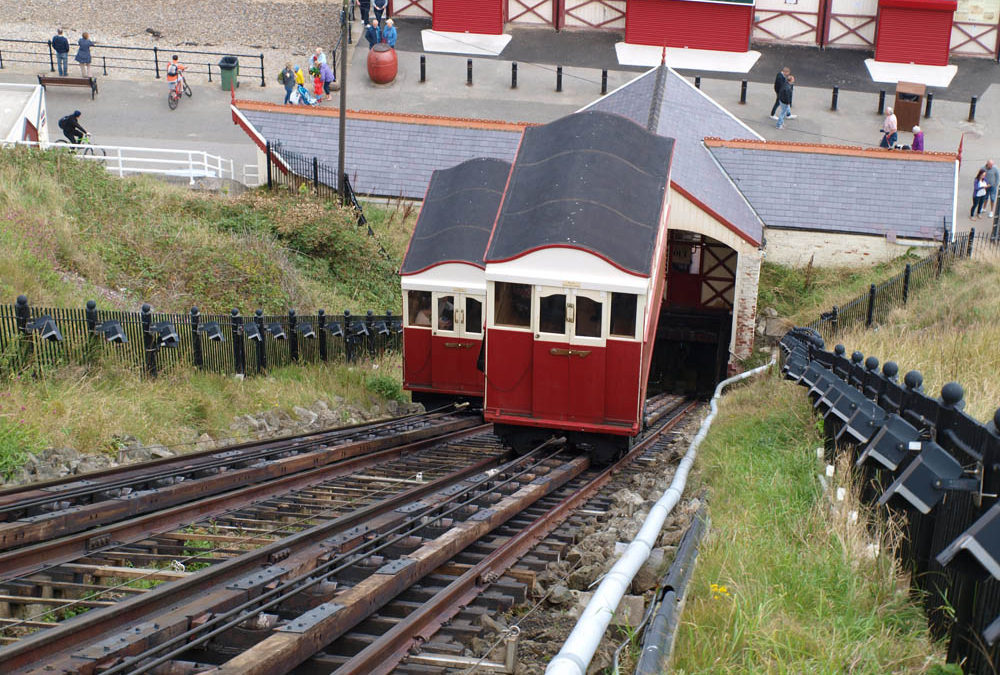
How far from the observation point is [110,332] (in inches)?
507

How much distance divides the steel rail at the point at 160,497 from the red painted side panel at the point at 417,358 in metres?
3.20

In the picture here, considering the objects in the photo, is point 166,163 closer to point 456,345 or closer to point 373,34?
point 373,34

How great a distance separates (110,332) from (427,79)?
1062 inches

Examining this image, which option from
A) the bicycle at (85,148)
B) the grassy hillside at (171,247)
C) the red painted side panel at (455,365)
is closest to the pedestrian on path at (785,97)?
the grassy hillside at (171,247)

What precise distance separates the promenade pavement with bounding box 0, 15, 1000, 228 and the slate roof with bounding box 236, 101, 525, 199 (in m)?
2.27

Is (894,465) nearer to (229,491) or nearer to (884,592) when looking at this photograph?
(884,592)

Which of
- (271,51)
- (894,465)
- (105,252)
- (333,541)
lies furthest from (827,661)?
(271,51)

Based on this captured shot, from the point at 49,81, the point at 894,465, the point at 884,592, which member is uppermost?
the point at 49,81

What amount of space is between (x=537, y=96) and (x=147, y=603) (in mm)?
32623

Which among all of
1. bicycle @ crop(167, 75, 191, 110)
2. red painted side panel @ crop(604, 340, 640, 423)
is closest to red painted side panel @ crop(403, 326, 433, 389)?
red painted side panel @ crop(604, 340, 640, 423)

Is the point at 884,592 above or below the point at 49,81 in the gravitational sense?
below

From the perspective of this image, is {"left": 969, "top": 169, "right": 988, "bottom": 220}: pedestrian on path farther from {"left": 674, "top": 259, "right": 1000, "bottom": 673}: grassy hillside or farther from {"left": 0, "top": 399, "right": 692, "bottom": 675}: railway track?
{"left": 0, "top": 399, "right": 692, "bottom": 675}: railway track

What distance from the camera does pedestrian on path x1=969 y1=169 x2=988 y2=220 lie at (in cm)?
2755

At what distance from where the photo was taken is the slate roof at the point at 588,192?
477 inches
